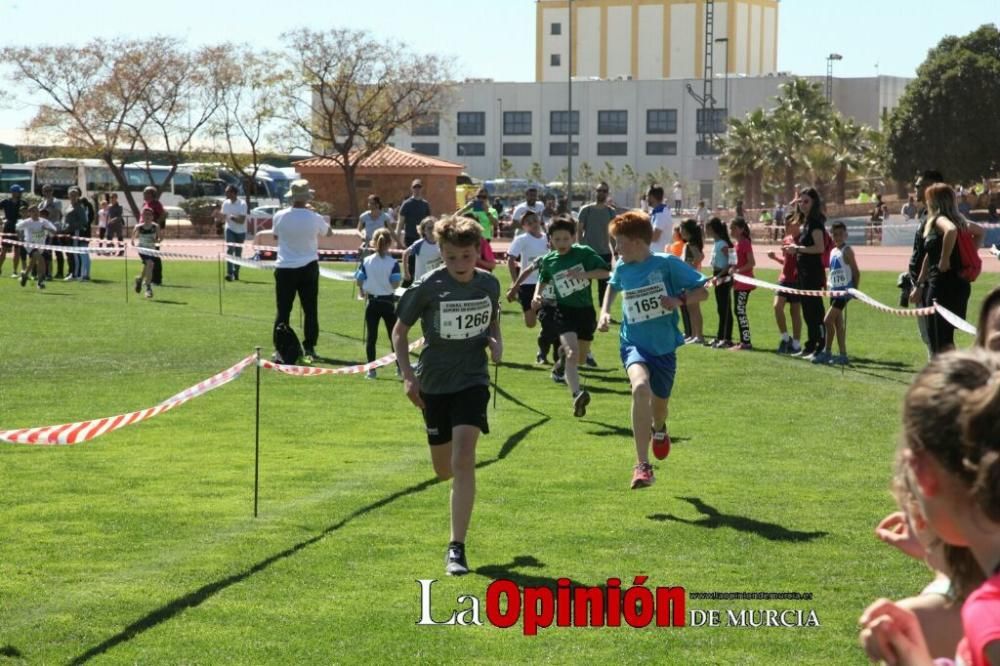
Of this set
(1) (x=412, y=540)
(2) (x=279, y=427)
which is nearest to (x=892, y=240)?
(2) (x=279, y=427)

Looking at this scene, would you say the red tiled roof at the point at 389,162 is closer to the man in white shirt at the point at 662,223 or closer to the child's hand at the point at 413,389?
the man in white shirt at the point at 662,223

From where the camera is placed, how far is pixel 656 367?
1006cm

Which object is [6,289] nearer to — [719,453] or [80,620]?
[719,453]

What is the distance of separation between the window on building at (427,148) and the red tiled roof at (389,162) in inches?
1735

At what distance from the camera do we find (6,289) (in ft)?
101

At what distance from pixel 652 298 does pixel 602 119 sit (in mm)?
106930

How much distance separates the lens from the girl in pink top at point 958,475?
2416mm

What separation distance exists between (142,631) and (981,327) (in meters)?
3.70

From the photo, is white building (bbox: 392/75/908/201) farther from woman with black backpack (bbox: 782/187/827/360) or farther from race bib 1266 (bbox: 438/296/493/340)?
race bib 1266 (bbox: 438/296/493/340)

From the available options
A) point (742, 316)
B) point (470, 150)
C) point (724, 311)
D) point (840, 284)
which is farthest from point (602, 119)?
point (840, 284)

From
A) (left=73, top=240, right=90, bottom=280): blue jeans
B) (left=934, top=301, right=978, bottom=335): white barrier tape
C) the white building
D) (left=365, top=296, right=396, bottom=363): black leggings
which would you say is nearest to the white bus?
the white building

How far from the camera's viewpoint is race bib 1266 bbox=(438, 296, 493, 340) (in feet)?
26.4

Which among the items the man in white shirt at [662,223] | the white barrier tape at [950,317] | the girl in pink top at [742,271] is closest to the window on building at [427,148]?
the man in white shirt at [662,223]

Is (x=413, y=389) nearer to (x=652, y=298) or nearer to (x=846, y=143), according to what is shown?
(x=652, y=298)
